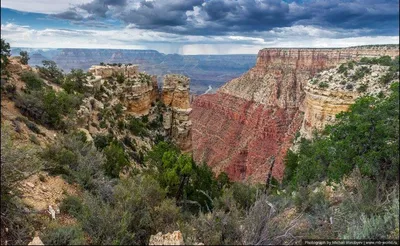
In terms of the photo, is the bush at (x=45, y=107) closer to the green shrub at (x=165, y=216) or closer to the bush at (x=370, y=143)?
the green shrub at (x=165, y=216)

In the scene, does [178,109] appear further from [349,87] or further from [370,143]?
[370,143]

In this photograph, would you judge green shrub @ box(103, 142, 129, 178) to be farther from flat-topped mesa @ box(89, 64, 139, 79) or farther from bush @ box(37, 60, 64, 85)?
flat-topped mesa @ box(89, 64, 139, 79)

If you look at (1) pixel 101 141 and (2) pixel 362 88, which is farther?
(2) pixel 362 88

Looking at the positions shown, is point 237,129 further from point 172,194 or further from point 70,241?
point 70,241

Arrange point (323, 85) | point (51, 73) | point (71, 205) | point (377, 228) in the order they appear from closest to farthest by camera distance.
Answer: point (377, 228) → point (71, 205) → point (323, 85) → point (51, 73)

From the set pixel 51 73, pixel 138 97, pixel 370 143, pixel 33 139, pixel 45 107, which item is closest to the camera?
pixel 370 143

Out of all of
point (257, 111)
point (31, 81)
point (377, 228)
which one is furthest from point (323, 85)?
point (257, 111)

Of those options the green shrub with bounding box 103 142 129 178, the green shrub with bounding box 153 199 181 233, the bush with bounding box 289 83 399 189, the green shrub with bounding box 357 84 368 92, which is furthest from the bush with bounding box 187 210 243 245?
the green shrub with bounding box 357 84 368 92
